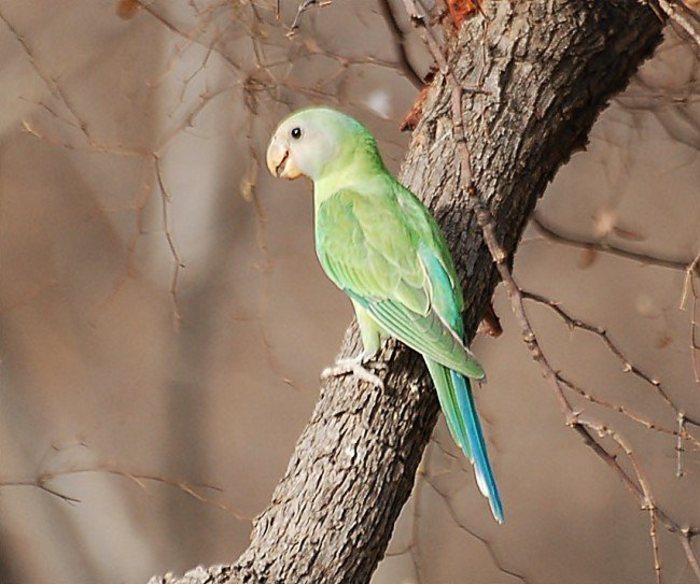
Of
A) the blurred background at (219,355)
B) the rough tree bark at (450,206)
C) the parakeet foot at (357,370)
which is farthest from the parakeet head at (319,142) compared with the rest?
the blurred background at (219,355)

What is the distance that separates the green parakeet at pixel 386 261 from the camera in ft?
5.47

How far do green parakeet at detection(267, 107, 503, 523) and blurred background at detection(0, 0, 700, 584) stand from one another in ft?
6.02

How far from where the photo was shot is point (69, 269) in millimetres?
4148

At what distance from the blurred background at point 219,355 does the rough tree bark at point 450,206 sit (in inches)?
72.9

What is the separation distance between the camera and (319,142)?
76.6 inches

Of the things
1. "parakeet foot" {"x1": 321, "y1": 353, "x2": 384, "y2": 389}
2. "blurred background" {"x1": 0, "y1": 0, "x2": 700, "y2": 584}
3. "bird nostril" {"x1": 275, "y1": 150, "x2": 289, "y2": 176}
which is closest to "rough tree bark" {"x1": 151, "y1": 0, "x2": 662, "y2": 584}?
"parakeet foot" {"x1": 321, "y1": 353, "x2": 384, "y2": 389}

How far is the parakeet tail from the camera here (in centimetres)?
164

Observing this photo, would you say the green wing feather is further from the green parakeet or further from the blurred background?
the blurred background

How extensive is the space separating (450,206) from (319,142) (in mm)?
263

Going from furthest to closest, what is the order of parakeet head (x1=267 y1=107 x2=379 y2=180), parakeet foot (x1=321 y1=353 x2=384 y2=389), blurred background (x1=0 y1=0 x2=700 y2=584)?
blurred background (x1=0 y1=0 x2=700 y2=584), parakeet head (x1=267 y1=107 x2=379 y2=180), parakeet foot (x1=321 y1=353 x2=384 y2=389)

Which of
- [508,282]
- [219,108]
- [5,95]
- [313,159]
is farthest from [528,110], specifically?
[5,95]

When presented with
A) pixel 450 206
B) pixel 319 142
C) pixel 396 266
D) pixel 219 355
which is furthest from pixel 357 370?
pixel 219 355

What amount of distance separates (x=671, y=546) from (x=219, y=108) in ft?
7.29

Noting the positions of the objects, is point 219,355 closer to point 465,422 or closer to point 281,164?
point 281,164
